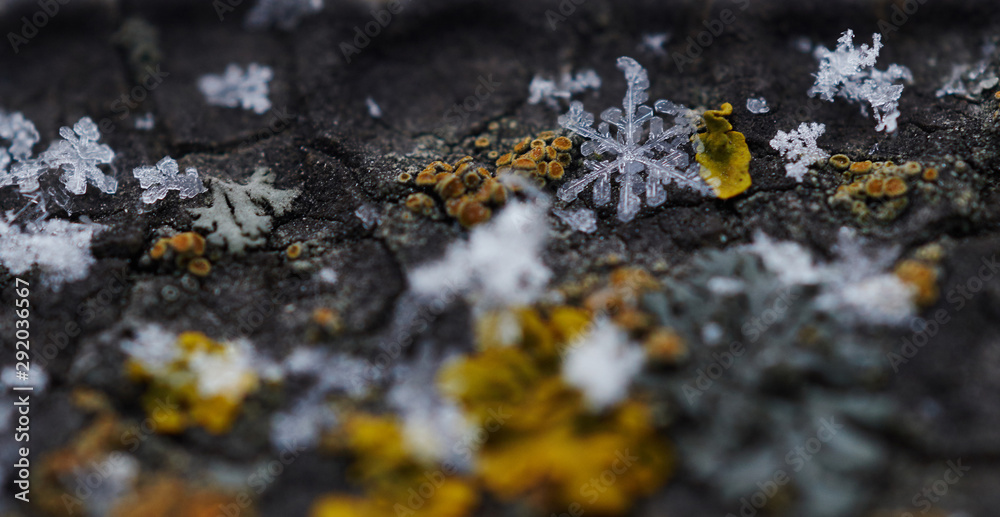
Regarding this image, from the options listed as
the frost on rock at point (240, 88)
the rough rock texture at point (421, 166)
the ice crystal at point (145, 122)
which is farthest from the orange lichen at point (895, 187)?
the ice crystal at point (145, 122)

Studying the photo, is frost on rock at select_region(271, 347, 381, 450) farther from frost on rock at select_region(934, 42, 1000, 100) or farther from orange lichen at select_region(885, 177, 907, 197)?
frost on rock at select_region(934, 42, 1000, 100)

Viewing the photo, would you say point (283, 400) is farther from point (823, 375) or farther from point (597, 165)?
point (823, 375)

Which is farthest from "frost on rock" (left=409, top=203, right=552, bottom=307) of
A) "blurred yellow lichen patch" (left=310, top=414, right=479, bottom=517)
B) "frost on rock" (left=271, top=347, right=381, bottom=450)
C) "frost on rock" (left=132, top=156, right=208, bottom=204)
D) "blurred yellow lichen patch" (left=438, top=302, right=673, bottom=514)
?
"frost on rock" (left=132, top=156, right=208, bottom=204)

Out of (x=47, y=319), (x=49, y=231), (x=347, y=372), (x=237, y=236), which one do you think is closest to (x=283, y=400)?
(x=347, y=372)

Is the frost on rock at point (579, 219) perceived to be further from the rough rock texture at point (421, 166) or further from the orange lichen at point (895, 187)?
the orange lichen at point (895, 187)

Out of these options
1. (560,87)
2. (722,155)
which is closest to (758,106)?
(722,155)
